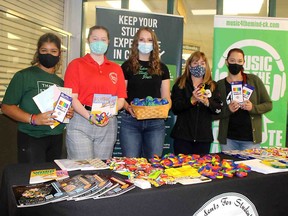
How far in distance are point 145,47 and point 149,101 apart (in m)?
0.53

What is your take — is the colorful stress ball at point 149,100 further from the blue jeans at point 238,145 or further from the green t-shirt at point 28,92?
the blue jeans at point 238,145

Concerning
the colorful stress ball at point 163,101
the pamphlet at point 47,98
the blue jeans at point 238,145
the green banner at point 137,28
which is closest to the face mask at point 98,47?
the pamphlet at point 47,98

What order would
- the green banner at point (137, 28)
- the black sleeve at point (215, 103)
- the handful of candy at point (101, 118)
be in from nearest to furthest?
the handful of candy at point (101, 118), the black sleeve at point (215, 103), the green banner at point (137, 28)

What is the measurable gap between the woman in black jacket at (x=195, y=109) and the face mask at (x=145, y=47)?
413 mm

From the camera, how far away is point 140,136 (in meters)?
2.95

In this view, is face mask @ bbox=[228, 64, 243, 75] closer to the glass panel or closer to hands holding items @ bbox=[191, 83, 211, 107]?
hands holding items @ bbox=[191, 83, 211, 107]

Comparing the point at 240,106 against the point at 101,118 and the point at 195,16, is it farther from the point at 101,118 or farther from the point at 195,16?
the point at 195,16

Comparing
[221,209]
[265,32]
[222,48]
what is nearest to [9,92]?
[221,209]

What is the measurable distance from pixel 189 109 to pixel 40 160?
55.7 inches

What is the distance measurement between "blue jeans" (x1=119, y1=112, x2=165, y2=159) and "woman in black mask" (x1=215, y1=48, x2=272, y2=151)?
2.13 ft

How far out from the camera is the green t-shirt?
236cm

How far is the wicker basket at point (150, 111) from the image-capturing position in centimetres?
268

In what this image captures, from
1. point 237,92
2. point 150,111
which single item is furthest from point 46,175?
point 237,92

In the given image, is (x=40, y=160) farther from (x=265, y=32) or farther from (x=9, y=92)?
(x=265, y=32)
